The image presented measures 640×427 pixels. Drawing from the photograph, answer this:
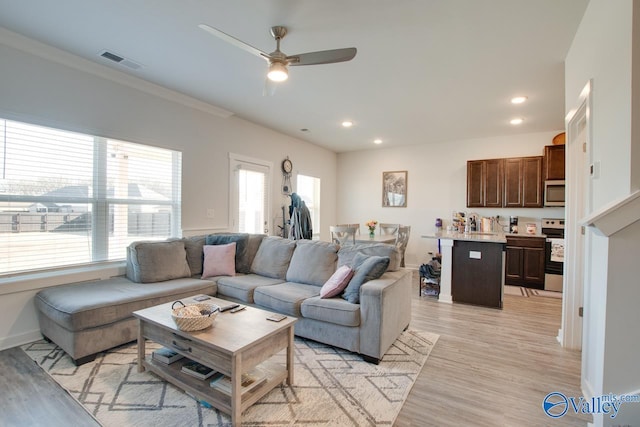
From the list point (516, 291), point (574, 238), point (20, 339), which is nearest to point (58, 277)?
point (20, 339)

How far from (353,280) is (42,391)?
7.77ft

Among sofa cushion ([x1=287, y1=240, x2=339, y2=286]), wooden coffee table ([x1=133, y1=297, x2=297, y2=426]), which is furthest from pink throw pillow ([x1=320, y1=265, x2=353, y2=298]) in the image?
wooden coffee table ([x1=133, y1=297, x2=297, y2=426])

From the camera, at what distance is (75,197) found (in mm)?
3100

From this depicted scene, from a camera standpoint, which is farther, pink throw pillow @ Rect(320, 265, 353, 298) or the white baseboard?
pink throw pillow @ Rect(320, 265, 353, 298)

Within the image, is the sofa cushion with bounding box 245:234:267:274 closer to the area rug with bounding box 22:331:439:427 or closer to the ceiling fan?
the area rug with bounding box 22:331:439:427

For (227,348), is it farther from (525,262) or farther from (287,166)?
(525,262)

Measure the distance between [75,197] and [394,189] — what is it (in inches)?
224

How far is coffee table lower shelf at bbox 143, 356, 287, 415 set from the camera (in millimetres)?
1808

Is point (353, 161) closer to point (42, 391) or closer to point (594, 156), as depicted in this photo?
point (594, 156)

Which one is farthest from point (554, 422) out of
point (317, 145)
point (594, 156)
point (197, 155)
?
point (317, 145)

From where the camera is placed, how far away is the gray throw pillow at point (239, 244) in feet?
12.7

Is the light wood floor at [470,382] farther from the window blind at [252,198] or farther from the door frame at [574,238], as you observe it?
the window blind at [252,198]

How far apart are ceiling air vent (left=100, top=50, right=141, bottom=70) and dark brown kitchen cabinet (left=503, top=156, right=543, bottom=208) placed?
231 inches

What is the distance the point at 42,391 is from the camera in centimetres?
204
